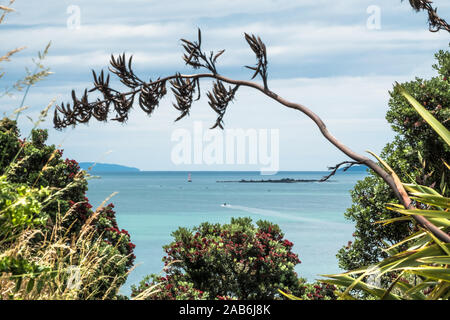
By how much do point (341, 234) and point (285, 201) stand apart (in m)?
24.6

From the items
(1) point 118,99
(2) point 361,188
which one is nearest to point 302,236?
(2) point 361,188

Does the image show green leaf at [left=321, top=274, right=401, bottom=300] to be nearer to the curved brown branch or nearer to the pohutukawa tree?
the pohutukawa tree

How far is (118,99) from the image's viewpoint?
3367mm

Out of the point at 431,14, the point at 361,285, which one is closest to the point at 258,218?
the point at 431,14

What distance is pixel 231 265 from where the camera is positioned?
6820 millimetres

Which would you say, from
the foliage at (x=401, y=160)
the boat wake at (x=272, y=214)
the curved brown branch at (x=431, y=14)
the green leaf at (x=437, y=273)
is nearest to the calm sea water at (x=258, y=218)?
the boat wake at (x=272, y=214)

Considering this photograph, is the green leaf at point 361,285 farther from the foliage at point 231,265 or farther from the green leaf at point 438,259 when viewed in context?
the foliage at point 231,265

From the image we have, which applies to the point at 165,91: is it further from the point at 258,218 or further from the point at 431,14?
the point at 258,218

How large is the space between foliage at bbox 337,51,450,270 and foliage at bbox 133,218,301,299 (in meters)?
1.18

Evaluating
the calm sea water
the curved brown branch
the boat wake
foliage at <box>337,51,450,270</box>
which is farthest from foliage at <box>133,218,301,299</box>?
the boat wake

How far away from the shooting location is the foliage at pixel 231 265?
674 cm

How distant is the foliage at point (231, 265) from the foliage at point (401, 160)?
3.88ft

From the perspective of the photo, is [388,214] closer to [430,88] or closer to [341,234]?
[430,88]

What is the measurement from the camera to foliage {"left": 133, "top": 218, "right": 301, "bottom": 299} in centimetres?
674
